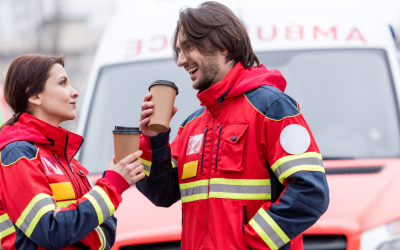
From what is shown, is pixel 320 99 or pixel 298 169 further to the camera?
pixel 320 99

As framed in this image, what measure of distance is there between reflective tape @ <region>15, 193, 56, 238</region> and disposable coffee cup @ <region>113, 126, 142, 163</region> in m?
0.48

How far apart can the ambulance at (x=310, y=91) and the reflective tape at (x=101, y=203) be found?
715 millimetres

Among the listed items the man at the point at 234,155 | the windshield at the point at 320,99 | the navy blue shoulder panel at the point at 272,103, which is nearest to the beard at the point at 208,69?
the man at the point at 234,155

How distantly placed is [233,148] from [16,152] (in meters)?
1.02

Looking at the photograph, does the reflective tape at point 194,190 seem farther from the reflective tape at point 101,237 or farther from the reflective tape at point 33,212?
the reflective tape at point 33,212

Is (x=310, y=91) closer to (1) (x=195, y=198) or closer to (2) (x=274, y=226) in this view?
(1) (x=195, y=198)

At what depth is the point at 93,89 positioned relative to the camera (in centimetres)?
474

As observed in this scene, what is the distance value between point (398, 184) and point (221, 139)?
4.63ft

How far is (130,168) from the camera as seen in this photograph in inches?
107

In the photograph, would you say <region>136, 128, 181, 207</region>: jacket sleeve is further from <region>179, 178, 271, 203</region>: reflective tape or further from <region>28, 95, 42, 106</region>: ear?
<region>28, 95, 42, 106</region>: ear

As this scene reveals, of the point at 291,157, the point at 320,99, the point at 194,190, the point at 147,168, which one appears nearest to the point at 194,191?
the point at 194,190

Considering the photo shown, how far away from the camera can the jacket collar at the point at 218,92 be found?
271 cm

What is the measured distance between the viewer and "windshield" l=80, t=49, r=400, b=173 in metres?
4.03

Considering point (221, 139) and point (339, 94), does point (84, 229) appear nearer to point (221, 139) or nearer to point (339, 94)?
point (221, 139)
